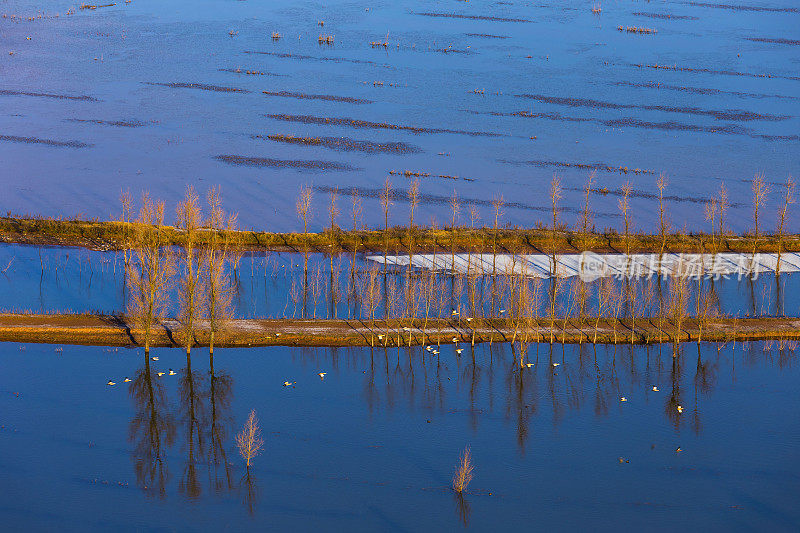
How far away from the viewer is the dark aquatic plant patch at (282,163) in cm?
6328

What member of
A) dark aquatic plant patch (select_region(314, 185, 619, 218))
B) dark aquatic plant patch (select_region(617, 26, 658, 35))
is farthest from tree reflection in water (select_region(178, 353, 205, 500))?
dark aquatic plant patch (select_region(617, 26, 658, 35))

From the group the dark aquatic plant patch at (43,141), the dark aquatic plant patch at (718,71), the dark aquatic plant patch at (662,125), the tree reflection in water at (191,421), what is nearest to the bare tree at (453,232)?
the tree reflection in water at (191,421)

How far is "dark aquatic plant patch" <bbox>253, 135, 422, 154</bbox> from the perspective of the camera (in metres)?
67.1

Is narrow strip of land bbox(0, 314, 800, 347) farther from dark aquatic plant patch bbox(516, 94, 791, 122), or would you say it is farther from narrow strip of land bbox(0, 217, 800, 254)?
dark aquatic plant patch bbox(516, 94, 791, 122)

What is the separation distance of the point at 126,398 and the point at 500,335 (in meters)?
15.3

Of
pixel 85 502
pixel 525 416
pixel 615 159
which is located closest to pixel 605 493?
pixel 525 416

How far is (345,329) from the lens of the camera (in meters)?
39.9

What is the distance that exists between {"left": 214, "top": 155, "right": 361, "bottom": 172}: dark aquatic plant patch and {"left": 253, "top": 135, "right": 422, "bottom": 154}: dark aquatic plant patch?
11.2 feet

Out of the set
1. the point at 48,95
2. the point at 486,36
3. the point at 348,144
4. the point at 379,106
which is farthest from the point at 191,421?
the point at 486,36

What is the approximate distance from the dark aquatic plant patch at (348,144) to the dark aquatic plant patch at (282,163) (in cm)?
342

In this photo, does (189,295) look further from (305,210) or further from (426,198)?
(426,198)

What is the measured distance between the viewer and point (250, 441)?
31.4 meters

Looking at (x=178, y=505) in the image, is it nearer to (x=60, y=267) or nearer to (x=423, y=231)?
(x=60, y=267)

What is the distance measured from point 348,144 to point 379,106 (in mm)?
10096
